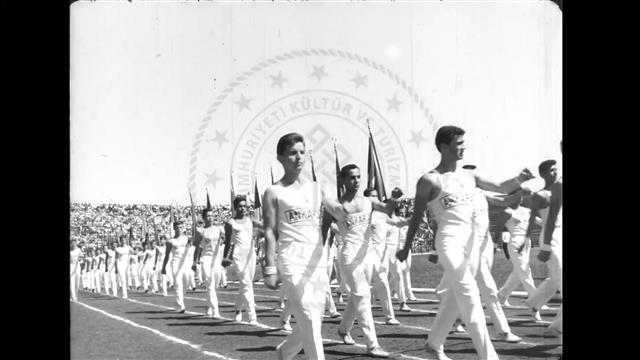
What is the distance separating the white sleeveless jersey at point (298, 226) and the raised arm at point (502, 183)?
1855 mm

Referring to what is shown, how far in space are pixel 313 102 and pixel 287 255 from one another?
339 cm

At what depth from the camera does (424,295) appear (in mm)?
17656

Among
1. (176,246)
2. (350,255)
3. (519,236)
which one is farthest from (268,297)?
(350,255)

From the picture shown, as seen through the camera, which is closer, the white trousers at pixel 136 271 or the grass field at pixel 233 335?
the grass field at pixel 233 335

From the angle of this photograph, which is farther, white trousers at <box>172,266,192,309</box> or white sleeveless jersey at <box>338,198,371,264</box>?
white trousers at <box>172,266,192,309</box>

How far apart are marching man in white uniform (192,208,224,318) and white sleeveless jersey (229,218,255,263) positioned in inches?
41.9

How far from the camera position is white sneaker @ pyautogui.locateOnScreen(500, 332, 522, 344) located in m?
9.57

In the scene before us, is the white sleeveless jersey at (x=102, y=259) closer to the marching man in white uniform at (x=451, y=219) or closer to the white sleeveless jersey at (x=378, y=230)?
the white sleeveless jersey at (x=378, y=230)

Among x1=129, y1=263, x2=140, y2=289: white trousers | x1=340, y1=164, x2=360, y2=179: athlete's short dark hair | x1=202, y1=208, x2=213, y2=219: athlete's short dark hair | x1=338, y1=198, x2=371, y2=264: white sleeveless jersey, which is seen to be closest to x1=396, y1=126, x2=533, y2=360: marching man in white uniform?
x1=340, y1=164, x2=360, y2=179: athlete's short dark hair

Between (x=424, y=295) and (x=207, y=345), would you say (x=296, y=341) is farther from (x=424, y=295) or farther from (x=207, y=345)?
(x=424, y=295)

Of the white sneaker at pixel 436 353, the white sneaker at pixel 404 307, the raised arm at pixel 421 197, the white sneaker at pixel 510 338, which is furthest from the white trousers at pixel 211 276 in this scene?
the raised arm at pixel 421 197

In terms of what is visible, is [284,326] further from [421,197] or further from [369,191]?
[421,197]

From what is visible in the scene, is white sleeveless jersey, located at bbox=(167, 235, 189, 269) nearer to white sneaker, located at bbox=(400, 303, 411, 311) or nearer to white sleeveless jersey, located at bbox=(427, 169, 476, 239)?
white sneaker, located at bbox=(400, 303, 411, 311)

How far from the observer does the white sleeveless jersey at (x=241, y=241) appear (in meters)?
13.0
